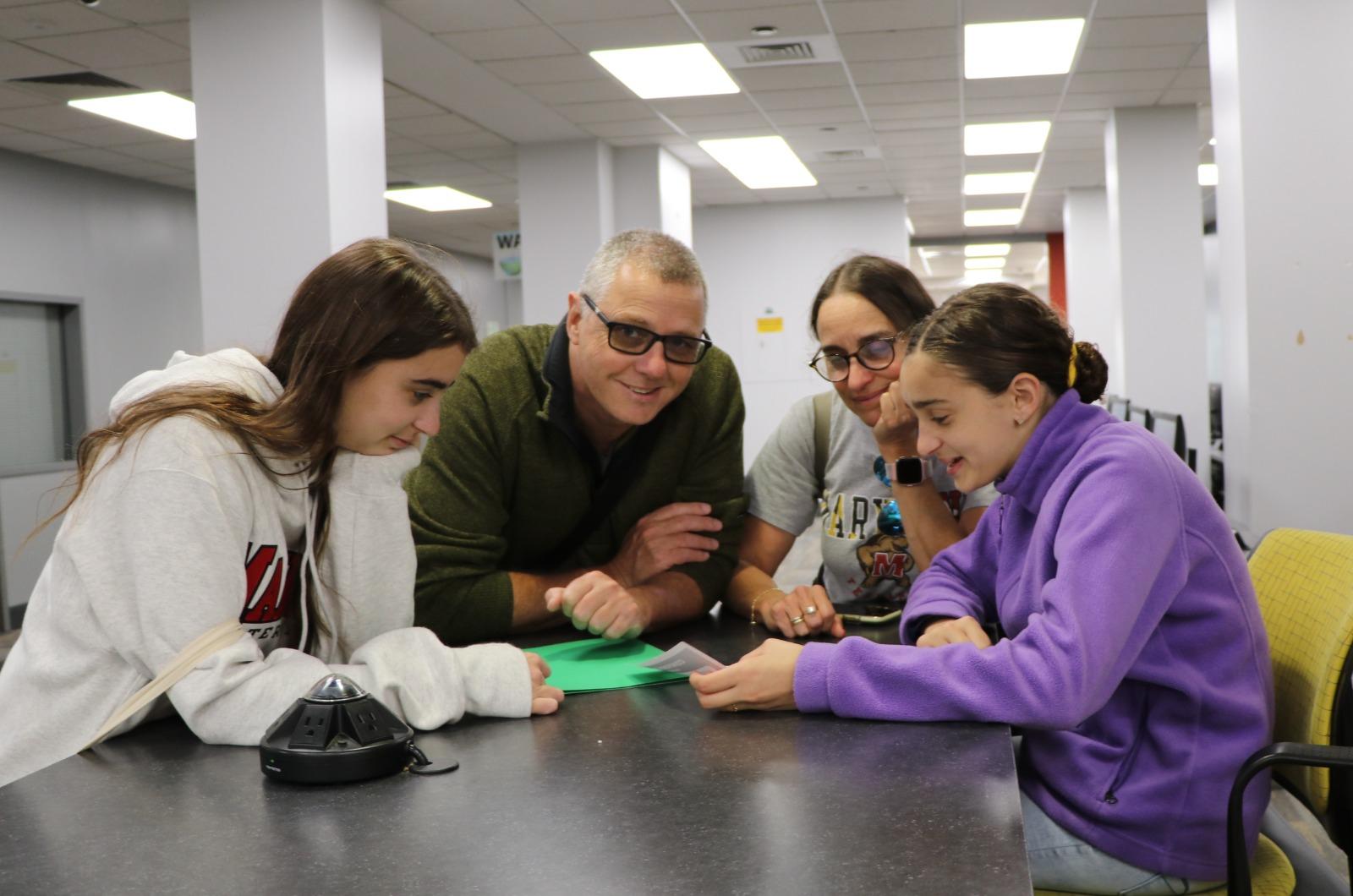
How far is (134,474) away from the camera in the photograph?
50.1 inches

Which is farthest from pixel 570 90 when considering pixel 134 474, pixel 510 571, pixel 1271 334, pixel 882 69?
pixel 134 474

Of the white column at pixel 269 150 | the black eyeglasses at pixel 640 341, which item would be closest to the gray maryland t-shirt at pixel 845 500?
the black eyeglasses at pixel 640 341

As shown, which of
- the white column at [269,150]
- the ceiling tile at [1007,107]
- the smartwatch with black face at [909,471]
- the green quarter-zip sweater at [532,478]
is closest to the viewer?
the green quarter-zip sweater at [532,478]

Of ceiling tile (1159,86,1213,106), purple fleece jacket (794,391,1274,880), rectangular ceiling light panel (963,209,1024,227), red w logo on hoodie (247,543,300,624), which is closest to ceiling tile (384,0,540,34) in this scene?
ceiling tile (1159,86,1213,106)

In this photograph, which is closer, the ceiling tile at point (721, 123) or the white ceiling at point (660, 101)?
the white ceiling at point (660, 101)

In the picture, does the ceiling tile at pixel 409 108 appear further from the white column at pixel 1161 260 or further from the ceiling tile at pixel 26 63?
the white column at pixel 1161 260

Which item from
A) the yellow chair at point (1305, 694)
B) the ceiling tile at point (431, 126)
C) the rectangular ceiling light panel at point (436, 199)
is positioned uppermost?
the rectangular ceiling light panel at point (436, 199)

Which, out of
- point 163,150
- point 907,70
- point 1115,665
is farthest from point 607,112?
point 1115,665

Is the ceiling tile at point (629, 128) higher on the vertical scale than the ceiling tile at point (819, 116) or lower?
higher

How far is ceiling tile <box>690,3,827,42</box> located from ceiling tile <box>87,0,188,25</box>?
234 centimetres

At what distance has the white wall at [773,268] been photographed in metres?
12.1

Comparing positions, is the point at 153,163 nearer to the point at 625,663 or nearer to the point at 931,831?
the point at 625,663

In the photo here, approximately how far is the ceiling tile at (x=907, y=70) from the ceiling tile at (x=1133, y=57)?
0.75 m

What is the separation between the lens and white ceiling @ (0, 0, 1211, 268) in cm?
571
